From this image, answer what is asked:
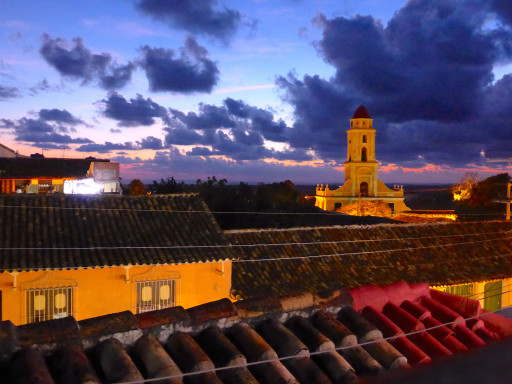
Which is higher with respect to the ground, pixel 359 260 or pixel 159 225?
pixel 159 225

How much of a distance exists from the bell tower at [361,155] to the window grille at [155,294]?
41001mm

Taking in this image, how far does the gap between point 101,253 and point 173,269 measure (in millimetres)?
1781

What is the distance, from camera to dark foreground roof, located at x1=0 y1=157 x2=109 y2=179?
33.8 meters

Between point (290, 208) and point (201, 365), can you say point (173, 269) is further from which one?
point (290, 208)

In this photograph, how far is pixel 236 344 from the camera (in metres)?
4.20

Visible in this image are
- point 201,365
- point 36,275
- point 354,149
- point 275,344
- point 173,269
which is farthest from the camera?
point 354,149

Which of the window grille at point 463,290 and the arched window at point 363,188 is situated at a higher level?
the arched window at point 363,188

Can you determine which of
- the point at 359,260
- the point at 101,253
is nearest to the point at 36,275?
the point at 101,253

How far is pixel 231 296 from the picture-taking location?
508 inches

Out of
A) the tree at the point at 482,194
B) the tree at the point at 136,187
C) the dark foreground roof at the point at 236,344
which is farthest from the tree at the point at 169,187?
the dark foreground roof at the point at 236,344

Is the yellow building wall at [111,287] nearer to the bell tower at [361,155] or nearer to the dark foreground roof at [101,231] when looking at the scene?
the dark foreground roof at [101,231]

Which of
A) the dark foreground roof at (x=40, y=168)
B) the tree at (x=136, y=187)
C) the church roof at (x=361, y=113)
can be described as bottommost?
the tree at (x=136, y=187)

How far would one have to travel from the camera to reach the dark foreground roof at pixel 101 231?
10.9 meters

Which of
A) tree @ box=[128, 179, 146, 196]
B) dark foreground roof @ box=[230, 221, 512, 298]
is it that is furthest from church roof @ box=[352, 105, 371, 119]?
dark foreground roof @ box=[230, 221, 512, 298]
